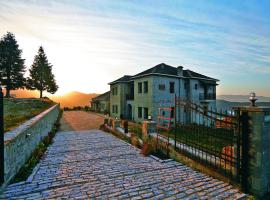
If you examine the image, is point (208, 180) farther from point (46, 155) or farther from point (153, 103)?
point (153, 103)

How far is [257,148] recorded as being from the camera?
4.87m

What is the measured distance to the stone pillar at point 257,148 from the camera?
484 cm

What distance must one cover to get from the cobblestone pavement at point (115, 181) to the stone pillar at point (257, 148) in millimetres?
538

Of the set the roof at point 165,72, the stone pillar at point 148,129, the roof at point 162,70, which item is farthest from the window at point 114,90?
the stone pillar at point 148,129

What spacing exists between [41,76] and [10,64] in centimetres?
671

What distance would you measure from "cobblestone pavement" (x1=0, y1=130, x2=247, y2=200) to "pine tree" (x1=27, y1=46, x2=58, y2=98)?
37.9 m

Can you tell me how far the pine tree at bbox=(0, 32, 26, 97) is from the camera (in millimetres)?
35938

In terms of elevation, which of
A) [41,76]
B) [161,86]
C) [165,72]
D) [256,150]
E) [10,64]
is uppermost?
[10,64]

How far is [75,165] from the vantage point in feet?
23.5

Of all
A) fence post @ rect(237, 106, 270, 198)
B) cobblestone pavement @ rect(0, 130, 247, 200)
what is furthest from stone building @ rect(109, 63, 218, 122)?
fence post @ rect(237, 106, 270, 198)

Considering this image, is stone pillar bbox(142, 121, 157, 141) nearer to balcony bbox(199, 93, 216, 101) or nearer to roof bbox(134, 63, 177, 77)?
roof bbox(134, 63, 177, 77)

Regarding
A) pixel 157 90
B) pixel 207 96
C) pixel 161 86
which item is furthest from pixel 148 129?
pixel 207 96

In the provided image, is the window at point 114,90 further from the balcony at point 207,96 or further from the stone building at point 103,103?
the balcony at point 207,96

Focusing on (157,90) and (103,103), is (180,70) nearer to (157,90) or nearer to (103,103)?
(157,90)
